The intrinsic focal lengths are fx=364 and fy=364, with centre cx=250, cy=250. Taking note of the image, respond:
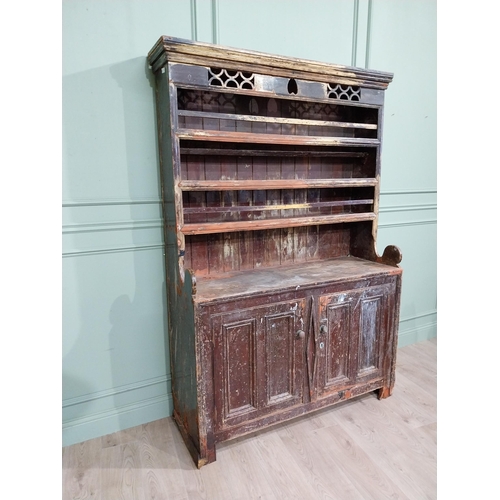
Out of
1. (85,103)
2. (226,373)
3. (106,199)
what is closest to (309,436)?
(226,373)

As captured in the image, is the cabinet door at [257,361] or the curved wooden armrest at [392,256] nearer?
the cabinet door at [257,361]

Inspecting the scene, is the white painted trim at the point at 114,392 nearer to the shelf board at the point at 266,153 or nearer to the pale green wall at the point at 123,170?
the pale green wall at the point at 123,170

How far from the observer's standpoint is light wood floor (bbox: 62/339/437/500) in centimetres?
172


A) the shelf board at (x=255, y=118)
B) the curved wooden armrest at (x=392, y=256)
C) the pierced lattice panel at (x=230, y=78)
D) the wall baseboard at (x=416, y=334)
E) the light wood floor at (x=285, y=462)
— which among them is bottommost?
the light wood floor at (x=285, y=462)

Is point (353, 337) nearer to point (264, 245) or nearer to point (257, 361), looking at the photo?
point (257, 361)

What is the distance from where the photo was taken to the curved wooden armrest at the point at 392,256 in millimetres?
2240

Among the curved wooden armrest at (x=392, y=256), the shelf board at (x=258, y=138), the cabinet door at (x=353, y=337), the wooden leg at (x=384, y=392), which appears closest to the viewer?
the shelf board at (x=258, y=138)

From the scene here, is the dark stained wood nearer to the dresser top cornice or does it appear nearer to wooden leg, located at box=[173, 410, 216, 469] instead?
the dresser top cornice

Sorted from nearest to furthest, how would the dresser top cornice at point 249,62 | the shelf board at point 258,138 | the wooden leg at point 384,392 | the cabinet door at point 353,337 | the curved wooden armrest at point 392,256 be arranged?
the dresser top cornice at point 249,62 < the shelf board at point 258,138 < the cabinet door at point 353,337 < the curved wooden armrest at point 392,256 < the wooden leg at point 384,392

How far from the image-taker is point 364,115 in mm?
2371

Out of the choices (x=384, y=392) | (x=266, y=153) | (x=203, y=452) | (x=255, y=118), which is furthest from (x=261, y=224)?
(x=384, y=392)

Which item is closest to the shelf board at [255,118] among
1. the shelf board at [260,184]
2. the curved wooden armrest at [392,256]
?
the shelf board at [260,184]

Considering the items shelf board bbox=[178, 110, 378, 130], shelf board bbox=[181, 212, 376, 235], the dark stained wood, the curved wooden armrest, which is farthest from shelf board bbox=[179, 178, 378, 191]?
the curved wooden armrest

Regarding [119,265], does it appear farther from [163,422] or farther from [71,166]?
[163,422]
